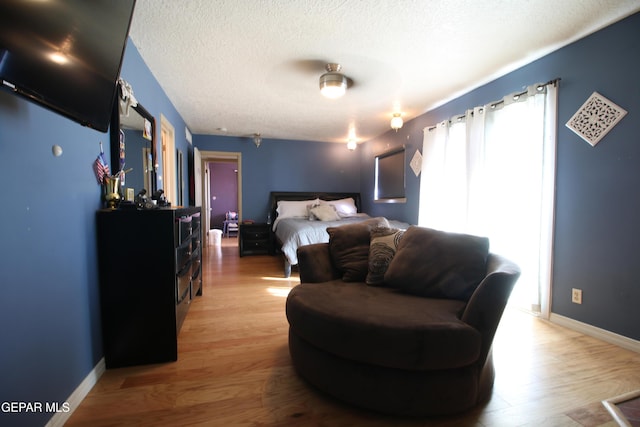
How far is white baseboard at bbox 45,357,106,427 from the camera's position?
3.82 ft

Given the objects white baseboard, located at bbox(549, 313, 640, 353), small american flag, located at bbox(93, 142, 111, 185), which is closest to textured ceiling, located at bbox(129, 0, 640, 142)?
small american flag, located at bbox(93, 142, 111, 185)

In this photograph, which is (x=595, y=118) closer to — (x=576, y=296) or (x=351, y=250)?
(x=576, y=296)

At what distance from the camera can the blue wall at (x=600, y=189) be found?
6.09 ft

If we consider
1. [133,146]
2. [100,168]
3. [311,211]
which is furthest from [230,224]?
[100,168]

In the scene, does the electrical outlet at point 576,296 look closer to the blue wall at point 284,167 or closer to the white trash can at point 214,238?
the blue wall at point 284,167

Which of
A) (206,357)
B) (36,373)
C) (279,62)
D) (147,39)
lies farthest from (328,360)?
(147,39)

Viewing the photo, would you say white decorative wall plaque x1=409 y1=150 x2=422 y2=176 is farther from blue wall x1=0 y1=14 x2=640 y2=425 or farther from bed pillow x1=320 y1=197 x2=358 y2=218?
bed pillow x1=320 y1=197 x2=358 y2=218

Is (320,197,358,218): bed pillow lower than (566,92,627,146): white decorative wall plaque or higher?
lower

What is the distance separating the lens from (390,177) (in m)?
4.89

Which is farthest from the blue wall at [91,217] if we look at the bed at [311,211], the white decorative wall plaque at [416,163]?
the bed at [311,211]

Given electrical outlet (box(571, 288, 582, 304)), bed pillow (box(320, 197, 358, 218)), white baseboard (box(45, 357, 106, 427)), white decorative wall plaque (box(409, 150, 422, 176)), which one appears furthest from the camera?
bed pillow (box(320, 197, 358, 218))

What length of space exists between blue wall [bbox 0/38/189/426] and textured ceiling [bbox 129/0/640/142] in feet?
3.81

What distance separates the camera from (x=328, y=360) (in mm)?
1335

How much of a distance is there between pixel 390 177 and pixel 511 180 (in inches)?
93.5
